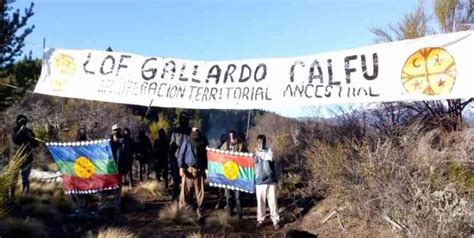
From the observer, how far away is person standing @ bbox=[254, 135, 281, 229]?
1073 cm

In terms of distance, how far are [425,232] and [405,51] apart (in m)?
2.96

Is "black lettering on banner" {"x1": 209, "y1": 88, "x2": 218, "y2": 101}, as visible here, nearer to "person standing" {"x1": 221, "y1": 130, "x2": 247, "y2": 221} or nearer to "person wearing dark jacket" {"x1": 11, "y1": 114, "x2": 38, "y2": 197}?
"person standing" {"x1": 221, "y1": 130, "x2": 247, "y2": 221}

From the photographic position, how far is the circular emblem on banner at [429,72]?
862cm

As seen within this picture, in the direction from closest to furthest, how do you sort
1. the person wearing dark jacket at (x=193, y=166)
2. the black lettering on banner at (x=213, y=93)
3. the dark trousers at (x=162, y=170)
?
1. the black lettering on banner at (x=213, y=93)
2. the person wearing dark jacket at (x=193, y=166)
3. the dark trousers at (x=162, y=170)

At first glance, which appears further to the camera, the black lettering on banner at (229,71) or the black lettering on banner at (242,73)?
the black lettering on banner at (229,71)

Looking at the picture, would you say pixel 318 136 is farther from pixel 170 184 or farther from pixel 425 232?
pixel 425 232

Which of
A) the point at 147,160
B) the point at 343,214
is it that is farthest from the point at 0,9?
the point at 343,214

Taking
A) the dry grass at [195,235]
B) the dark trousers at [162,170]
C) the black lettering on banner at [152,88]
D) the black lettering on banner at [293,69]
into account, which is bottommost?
the dry grass at [195,235]

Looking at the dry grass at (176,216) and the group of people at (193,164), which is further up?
the group of people at (193,164)

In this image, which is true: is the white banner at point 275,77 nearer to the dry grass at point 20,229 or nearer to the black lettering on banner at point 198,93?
the black lettering on banner at point 198,93

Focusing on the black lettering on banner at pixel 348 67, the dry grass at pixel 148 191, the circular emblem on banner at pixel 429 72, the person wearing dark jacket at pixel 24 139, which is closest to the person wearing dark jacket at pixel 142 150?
the dry grass at pixel 148 191

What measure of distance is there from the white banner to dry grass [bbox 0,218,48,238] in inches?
115

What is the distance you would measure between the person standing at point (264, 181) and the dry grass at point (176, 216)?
1.30 m

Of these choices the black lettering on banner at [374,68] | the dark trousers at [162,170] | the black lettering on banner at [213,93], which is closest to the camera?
the black lettering on banner at [374,68]
